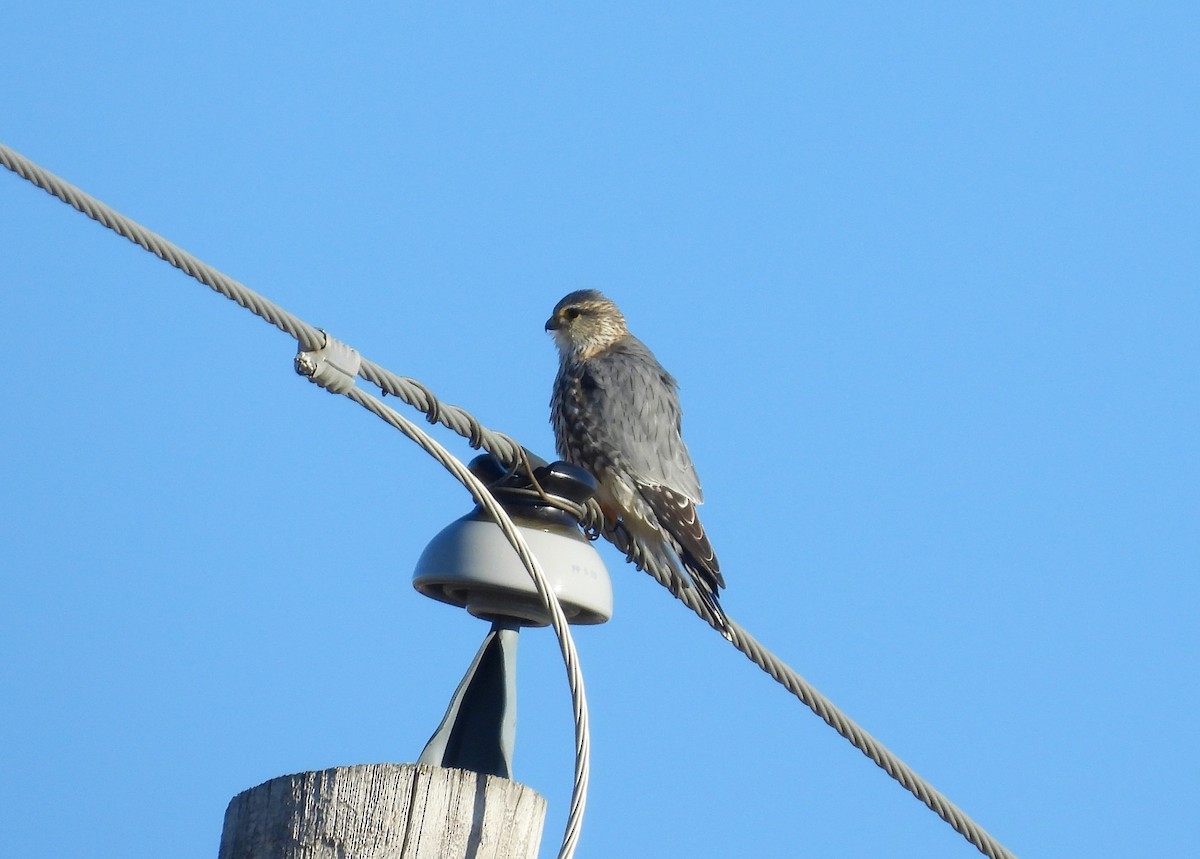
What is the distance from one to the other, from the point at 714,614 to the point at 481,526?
144cm

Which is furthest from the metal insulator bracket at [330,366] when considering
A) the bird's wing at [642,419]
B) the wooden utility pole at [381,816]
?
the bird's wing at [642,419]

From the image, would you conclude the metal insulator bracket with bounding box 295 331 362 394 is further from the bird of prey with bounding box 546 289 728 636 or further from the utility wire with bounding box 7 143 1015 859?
the bird of prey with bounding box 546 289 728 636

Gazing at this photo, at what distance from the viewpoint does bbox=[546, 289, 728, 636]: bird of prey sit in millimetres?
5523

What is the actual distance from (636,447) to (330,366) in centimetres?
317

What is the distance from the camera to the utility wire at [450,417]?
8.73ft

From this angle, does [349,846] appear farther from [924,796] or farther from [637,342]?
[637,342]

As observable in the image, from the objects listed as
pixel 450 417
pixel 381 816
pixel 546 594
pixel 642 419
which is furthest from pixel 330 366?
pixel 642 419

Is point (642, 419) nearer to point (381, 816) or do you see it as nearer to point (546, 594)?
point (546, 594)

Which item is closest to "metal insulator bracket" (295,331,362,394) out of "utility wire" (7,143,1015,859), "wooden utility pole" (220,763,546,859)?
"utility wire" (7,143,1015,859)

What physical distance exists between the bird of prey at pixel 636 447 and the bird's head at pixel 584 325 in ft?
0.34

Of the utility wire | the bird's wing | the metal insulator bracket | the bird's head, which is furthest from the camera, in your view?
the bird's head

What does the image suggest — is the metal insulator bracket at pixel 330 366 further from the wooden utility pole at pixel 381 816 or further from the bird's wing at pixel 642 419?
the bird's wing at pixel 642 419

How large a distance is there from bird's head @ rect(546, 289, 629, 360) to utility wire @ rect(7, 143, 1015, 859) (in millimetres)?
2817

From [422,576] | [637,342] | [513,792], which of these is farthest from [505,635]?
[637,342]
